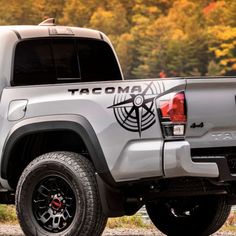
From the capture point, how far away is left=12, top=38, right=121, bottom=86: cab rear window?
7402mm

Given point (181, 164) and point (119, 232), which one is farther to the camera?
point (119, 232)

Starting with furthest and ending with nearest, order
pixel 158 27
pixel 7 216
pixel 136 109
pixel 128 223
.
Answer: pixel 158 27 < pixel 7 216 < pixel 128 223 < pixel 136 109

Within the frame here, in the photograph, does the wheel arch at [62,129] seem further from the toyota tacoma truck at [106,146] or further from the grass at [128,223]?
the grass at [128,223]

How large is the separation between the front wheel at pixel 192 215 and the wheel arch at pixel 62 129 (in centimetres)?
136

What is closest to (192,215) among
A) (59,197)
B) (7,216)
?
(59,197)

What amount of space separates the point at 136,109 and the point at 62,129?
67 cm

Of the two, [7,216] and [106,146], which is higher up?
[106,146]

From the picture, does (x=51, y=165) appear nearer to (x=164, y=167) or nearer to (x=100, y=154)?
(x=100, y=154)

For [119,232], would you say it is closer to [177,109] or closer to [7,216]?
[7,216]

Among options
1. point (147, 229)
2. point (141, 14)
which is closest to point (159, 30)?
point (141, 14)

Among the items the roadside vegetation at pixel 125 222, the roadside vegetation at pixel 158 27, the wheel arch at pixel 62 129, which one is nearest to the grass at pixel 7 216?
the roadside vegetation at pixel 125 222

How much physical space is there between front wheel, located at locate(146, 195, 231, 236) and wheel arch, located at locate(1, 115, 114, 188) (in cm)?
136

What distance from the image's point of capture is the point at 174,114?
602cm

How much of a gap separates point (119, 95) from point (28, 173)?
101 cm
